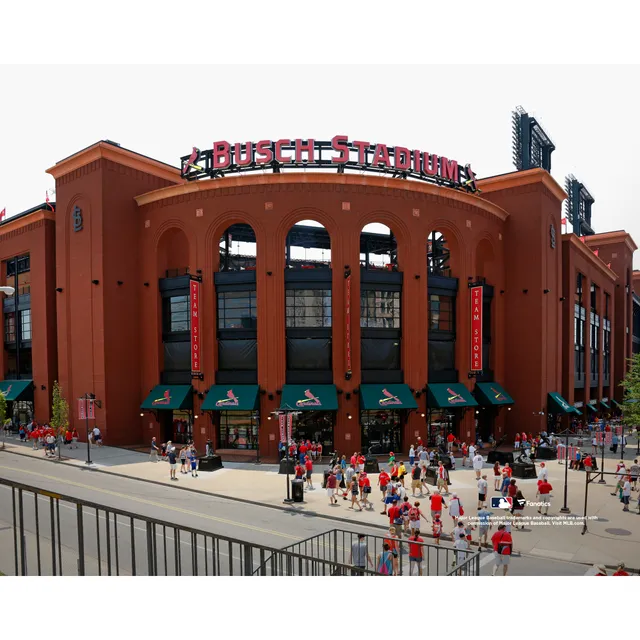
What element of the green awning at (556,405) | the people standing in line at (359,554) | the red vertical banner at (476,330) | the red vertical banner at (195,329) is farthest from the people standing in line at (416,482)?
the green awning at (556,405)

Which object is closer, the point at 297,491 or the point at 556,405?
the point at 297,491

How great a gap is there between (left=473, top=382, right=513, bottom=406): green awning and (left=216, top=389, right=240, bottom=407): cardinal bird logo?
17780mm

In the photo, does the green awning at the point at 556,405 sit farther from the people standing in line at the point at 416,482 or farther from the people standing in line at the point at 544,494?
the people standing in line at the point at 544,494

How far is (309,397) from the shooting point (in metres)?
33.5

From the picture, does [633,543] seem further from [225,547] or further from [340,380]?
[340,380]

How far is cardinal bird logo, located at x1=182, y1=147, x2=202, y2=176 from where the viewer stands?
3816 centimetres

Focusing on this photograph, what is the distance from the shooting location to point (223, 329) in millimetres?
36250

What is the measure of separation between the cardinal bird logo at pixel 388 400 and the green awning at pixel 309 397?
3.02m

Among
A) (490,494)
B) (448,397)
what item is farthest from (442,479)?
(448,397)

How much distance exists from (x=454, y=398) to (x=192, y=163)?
25.4 m

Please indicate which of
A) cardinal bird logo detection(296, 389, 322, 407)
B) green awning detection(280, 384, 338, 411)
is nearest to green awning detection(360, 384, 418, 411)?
green awning detection(280, 384, 338, 411)

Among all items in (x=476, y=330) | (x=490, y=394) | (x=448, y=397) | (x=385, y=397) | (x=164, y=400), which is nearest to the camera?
(x=385, y=397)

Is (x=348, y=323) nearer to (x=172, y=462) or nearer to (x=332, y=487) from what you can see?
(x=332, y=487)

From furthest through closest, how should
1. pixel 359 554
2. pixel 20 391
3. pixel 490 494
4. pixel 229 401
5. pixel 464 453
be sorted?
pixel 20 391 → pixel 229 401 → pixel 464 453 → pixel 490 494 → pixel 359 554
